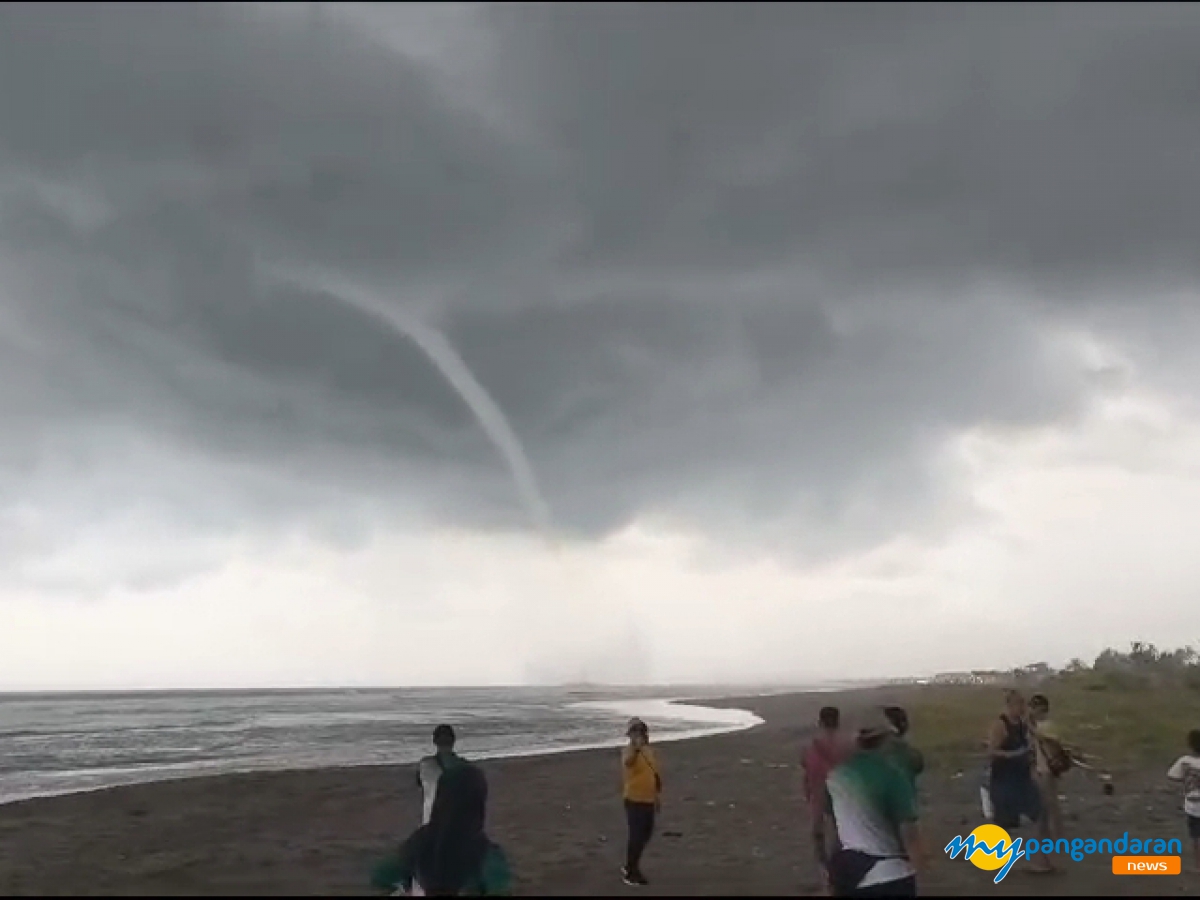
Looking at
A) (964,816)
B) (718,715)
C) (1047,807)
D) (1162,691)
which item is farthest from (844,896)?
(718,715)

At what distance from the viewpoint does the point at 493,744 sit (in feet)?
145

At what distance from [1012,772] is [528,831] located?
8928mm

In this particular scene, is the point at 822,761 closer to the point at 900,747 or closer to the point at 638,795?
the point at 900,747

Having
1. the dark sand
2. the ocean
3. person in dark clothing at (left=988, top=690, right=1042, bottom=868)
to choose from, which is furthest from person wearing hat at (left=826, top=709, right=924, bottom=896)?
the ocean

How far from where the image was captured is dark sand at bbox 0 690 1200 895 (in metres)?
14.0

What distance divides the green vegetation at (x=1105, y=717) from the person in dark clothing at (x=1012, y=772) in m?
12.5

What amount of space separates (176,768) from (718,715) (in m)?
35.9

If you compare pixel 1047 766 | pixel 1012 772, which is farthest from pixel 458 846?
pixel 1047 766

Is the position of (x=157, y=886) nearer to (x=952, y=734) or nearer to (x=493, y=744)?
(x=952, y=734)

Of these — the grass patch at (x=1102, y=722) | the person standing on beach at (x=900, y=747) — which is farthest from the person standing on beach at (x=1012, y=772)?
the grass patch at (x=1102, y=722)

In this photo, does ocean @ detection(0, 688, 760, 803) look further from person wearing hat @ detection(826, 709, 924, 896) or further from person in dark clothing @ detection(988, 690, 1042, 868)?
person wearing hat @ detection(826, 709, 924, 896)

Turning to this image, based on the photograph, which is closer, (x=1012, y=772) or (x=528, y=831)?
(x=1012, y=772)

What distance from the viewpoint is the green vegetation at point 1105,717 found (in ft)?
86.2

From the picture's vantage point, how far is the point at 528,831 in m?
19.4
